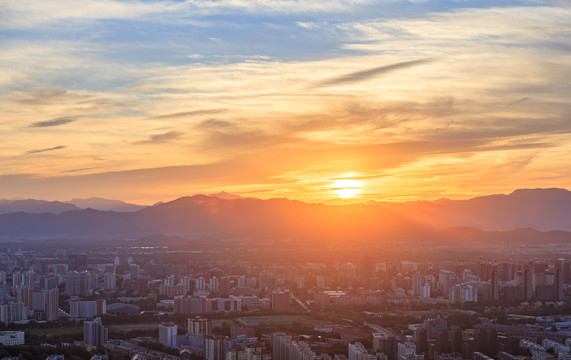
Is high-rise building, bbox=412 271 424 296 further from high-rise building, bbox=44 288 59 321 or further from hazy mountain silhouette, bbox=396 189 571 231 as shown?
hazy mountain silhouette, bbox=396 189 571 231

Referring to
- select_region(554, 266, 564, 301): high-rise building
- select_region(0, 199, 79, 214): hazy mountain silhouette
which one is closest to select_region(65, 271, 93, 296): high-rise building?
select_region(554, 266, 564, 301): high-rise building

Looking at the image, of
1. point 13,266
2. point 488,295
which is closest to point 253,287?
point 488,295

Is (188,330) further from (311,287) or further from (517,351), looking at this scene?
(311,287)

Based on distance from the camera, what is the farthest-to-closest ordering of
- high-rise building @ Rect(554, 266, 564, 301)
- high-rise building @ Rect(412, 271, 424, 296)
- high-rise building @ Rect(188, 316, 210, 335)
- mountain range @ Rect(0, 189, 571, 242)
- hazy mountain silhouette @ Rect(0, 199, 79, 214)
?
hazy mountain silhouette @ Rect(0, 199, 79, 214) < mountain range @ Rect(0, 189, 571, 242) < high-rise building @ Rect(412, 271, 424, 296) < high-rise building @ Rect(554, 266, 564, 301) < high-rise building @ Rect(188, 316, 210, 335)

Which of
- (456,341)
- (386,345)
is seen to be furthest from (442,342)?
(386,345)

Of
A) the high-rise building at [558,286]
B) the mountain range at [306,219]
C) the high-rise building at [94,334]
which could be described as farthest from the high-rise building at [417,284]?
the mountain range at [306,219]
